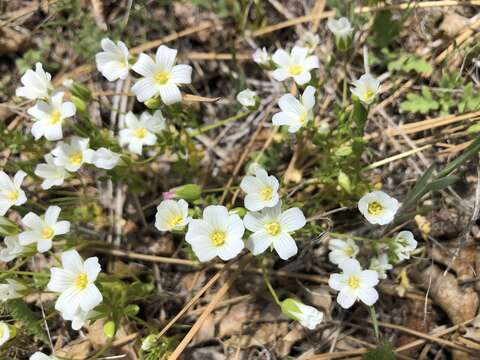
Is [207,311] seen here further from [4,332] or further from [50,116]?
[50,116]

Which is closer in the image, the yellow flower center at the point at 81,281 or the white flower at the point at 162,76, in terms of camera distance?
the yellow flower center at the point at 81,281

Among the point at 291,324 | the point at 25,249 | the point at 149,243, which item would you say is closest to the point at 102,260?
the point at 149,243

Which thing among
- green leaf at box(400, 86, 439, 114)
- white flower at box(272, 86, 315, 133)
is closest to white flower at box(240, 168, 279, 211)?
white flower at box(272, 86, 315, 133)

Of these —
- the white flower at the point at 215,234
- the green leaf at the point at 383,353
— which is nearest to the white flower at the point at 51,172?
the white flower at the point at 215,234

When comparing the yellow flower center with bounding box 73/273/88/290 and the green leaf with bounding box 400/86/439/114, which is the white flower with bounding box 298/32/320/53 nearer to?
the green leaf with bounding box 400/86/439/114

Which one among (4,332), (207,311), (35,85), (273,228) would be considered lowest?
(4,332)

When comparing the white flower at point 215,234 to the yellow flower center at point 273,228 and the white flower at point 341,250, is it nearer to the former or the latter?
the yellow flower center at point 273,228

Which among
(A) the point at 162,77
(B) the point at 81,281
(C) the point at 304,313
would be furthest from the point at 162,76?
(C) the point at 304,313
